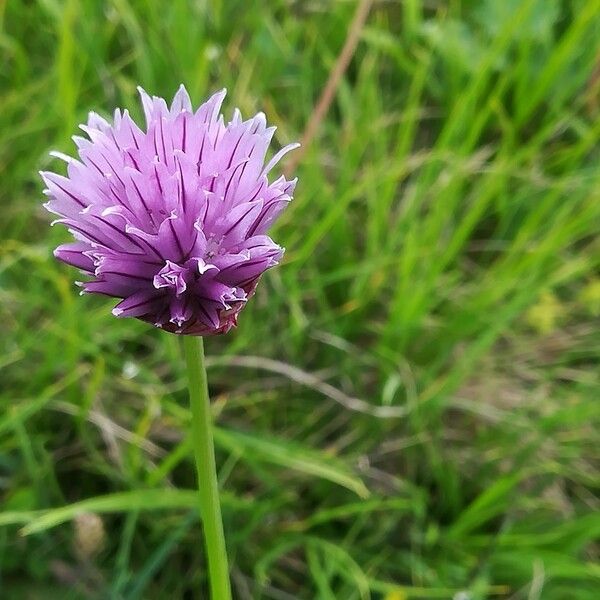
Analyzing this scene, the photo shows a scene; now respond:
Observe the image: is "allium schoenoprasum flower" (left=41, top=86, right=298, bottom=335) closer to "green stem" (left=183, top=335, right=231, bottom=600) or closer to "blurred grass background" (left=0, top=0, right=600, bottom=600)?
"green stem" (left=183, top=335, right=231, bottom=600)

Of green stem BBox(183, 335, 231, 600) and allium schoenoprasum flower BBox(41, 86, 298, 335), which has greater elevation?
allium schoenoprasum flower BBox(41, 86, 298, 335)

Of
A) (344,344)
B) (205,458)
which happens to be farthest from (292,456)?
(205,458)

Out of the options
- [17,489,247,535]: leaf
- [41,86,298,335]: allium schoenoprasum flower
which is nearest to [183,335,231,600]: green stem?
[41,86,298,335]: allium schoenoprasum flower

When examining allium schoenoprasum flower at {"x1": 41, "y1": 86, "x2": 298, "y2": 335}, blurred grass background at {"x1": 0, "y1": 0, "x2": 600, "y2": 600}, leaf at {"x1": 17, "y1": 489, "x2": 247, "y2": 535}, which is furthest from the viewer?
blurred grass background at {"x1": 0, "y1": 0, "x2": 600, "y2": 600}

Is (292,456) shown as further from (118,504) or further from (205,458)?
(205,458)

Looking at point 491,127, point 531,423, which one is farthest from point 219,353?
point 491,127

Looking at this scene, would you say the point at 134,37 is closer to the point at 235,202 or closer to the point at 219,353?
the point at 219,353
